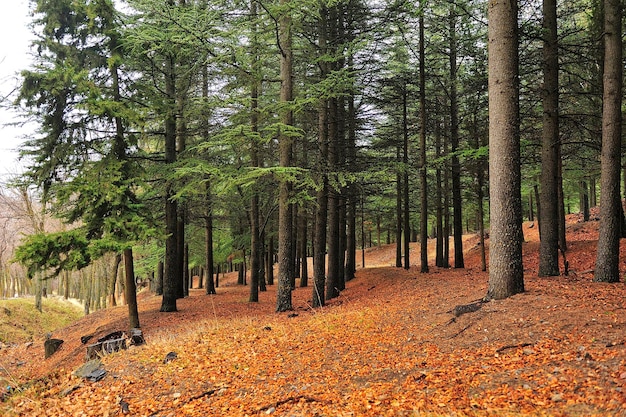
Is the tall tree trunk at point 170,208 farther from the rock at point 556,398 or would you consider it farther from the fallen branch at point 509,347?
the rock at point 556,398

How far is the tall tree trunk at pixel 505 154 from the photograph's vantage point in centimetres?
720

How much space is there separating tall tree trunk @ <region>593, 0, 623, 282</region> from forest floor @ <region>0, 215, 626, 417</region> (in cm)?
82

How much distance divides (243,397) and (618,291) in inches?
283

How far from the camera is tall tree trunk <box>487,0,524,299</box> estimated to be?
7.20 metres

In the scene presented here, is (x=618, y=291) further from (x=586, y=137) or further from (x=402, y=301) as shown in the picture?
(x=586, y=137)

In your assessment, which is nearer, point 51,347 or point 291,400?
point 291,400

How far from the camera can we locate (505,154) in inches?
284

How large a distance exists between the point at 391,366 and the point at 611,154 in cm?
722

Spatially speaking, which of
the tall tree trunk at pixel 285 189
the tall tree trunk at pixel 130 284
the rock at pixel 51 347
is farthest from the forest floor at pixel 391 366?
the rock at pixel 51 347

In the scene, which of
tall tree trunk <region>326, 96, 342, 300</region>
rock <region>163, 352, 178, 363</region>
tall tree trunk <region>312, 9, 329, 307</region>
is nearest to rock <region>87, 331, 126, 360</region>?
rock <region>163, 352, 178, 363</region>

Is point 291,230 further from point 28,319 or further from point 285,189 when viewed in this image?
point 28,319

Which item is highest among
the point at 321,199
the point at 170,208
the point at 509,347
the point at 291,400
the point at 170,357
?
the point at 321,199

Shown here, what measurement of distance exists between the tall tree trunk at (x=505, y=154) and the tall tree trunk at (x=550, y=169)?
3.57 m

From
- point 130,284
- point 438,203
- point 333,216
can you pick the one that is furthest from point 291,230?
point 438,203
